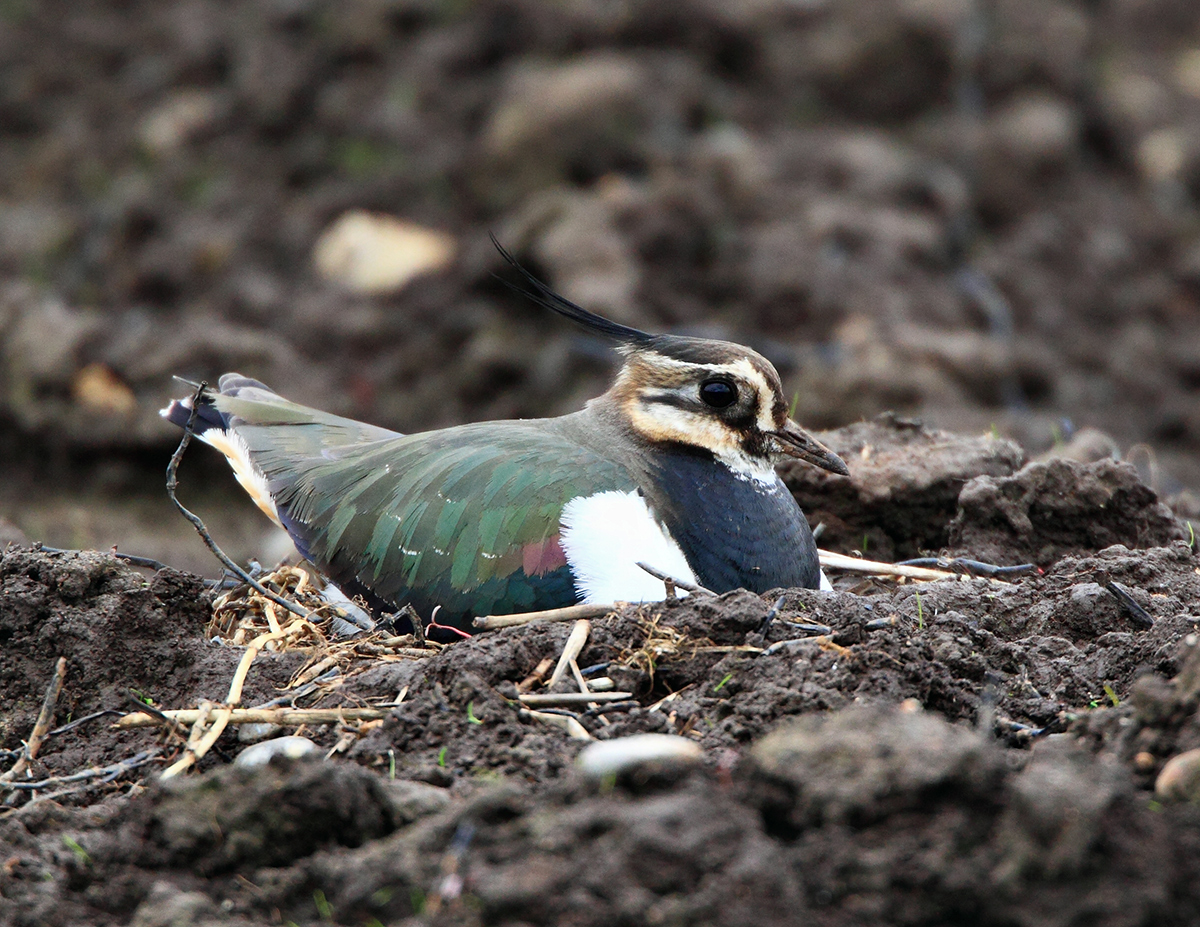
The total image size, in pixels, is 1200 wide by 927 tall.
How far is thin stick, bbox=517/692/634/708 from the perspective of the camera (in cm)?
360

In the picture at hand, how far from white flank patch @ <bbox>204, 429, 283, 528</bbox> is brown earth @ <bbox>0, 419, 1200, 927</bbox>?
2.76ft

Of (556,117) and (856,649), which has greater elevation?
(556,117)

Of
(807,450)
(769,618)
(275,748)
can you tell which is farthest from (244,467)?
(769,618)

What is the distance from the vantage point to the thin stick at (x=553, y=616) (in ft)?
13.5

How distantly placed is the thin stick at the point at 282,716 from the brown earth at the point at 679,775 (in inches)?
1.8

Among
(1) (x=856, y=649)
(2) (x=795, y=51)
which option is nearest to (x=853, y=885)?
(1) (x=856, y=649)

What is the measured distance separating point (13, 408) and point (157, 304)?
145 cm

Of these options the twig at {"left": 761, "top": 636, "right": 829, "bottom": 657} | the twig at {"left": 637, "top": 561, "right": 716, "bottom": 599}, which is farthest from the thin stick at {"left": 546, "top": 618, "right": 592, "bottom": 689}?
the twig at {"left": 761, "top": 636, "right": 829, "bottom": 657}

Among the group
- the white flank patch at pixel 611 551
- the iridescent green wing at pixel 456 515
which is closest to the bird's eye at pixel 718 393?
the iridescent green wing at pixel 456 515

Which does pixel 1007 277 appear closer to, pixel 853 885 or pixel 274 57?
pixel 274 57

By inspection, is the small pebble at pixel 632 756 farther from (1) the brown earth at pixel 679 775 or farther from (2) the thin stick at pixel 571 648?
(2) the thin stick at pixel 571 648

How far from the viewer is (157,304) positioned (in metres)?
10.5

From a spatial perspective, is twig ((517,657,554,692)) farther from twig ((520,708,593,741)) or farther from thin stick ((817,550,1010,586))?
thin stick ((817,550,1010,586))

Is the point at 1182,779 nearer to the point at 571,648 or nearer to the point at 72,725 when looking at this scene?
the point at 571,648
